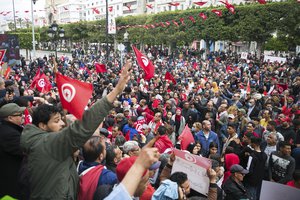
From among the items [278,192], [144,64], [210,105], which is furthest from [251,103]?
[278,192]

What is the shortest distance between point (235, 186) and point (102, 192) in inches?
91.7

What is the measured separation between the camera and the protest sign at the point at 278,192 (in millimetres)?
2520

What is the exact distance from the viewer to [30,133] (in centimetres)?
244

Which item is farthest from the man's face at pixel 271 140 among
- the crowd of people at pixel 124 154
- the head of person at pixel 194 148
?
the head of person at pixel 194 148

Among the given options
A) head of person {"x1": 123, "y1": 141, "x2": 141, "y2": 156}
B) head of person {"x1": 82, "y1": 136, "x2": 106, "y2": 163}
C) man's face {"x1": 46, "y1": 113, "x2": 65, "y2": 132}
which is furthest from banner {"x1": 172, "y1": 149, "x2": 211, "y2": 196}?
man's face {"x1": 46, "y1": 113, "x2": 65, "y2": 132}

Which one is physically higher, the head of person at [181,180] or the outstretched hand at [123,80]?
the outstretched hand at [123,80]

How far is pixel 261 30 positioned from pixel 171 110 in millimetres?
26325

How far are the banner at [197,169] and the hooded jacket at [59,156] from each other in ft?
5.65

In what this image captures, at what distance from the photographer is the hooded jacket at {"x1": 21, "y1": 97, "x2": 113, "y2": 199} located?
207 cm

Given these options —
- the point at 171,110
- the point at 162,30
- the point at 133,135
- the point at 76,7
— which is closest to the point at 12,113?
the point at 133,135

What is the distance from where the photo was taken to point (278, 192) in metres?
2.61

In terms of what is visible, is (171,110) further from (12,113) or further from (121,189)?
(121,189)

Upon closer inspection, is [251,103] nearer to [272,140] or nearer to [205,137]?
[205,137]

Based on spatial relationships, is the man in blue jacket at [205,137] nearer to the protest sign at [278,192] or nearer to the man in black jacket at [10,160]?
the protest sign at [278,192]
